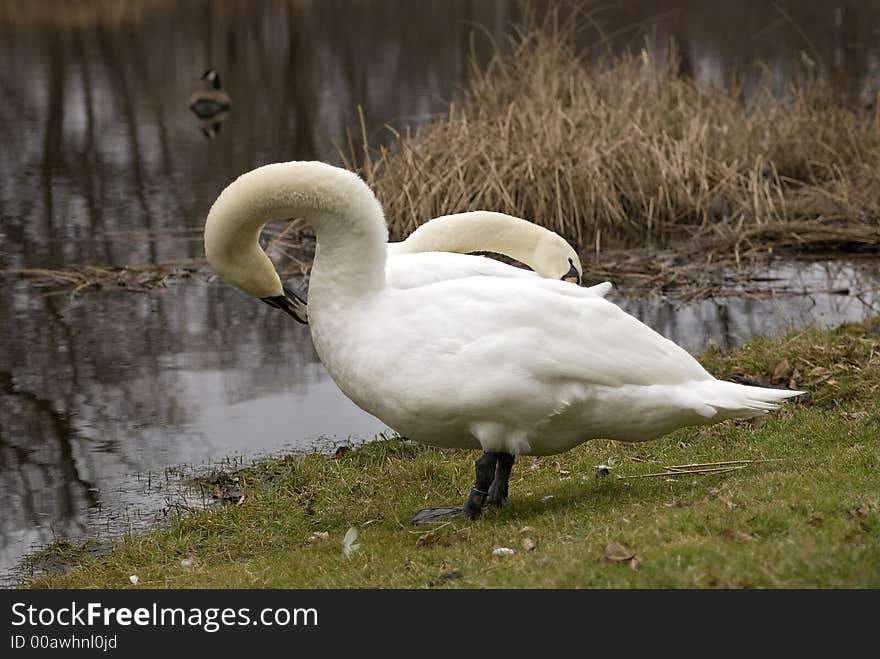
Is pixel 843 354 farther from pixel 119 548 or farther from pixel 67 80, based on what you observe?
pixel 67 80

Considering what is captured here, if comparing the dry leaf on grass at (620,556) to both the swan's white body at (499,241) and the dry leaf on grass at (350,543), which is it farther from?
the swan's white body at (499,241)

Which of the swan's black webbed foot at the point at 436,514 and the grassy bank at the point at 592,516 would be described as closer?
the grassy bank at the point at 592,516

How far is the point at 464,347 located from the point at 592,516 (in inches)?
40.4

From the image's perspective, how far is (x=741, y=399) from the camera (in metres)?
5.72

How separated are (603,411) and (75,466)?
418cm

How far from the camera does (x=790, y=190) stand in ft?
49.9

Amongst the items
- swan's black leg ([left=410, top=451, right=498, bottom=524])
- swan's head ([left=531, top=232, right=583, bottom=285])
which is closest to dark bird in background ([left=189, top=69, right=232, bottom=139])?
swan's head ([left=531, top=232, right=583, bottom=285])

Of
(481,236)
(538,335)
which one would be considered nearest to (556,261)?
(481,236)

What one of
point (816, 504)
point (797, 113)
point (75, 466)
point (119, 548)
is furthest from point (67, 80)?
point (816, 504)

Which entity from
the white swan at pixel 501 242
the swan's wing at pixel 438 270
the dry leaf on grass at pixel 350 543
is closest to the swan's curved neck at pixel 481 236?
the white swan at pixel 501 242

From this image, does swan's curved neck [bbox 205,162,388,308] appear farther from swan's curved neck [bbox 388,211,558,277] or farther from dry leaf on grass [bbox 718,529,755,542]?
dry leaf on grass [bbox 718,529,755,542]

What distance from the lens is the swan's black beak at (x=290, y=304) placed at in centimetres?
607

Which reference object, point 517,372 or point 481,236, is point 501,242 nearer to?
point 481,236

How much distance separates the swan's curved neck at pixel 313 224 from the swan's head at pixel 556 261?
151 cm
